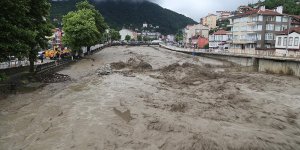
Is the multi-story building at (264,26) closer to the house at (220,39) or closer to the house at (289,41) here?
the house at (289,41)

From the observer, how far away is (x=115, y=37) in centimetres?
19450

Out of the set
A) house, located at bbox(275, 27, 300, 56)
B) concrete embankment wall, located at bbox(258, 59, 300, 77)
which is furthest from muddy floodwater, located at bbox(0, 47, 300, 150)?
house, located at bbox(275, 27, 300, 56)

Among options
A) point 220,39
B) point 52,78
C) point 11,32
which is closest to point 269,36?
point 220,39

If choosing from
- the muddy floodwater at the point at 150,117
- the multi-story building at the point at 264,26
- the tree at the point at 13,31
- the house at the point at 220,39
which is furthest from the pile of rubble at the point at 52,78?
the house at the point at 220,39

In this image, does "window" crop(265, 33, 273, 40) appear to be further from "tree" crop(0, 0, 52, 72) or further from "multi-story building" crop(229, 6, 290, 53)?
"tree" crop(0, 0, 52, 72)

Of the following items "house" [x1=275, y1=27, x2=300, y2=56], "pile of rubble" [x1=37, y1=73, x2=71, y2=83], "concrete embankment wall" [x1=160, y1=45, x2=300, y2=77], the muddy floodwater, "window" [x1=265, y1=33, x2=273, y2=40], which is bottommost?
the muddy floodwater

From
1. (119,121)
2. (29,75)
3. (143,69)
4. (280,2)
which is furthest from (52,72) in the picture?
(280,2)

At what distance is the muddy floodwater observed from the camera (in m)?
15.9

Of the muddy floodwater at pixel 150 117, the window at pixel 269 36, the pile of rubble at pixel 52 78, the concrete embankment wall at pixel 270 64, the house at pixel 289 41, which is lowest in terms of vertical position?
the muddy floodwater at pixel 150 117

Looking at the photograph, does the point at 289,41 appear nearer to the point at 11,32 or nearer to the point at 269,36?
the point at 269,36

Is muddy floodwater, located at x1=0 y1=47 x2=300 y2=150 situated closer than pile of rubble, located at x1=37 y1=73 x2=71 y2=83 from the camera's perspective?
Yes

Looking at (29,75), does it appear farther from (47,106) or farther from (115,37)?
(115,37)

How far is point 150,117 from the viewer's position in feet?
66.4

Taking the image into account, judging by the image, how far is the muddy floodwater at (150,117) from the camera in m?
15.9
